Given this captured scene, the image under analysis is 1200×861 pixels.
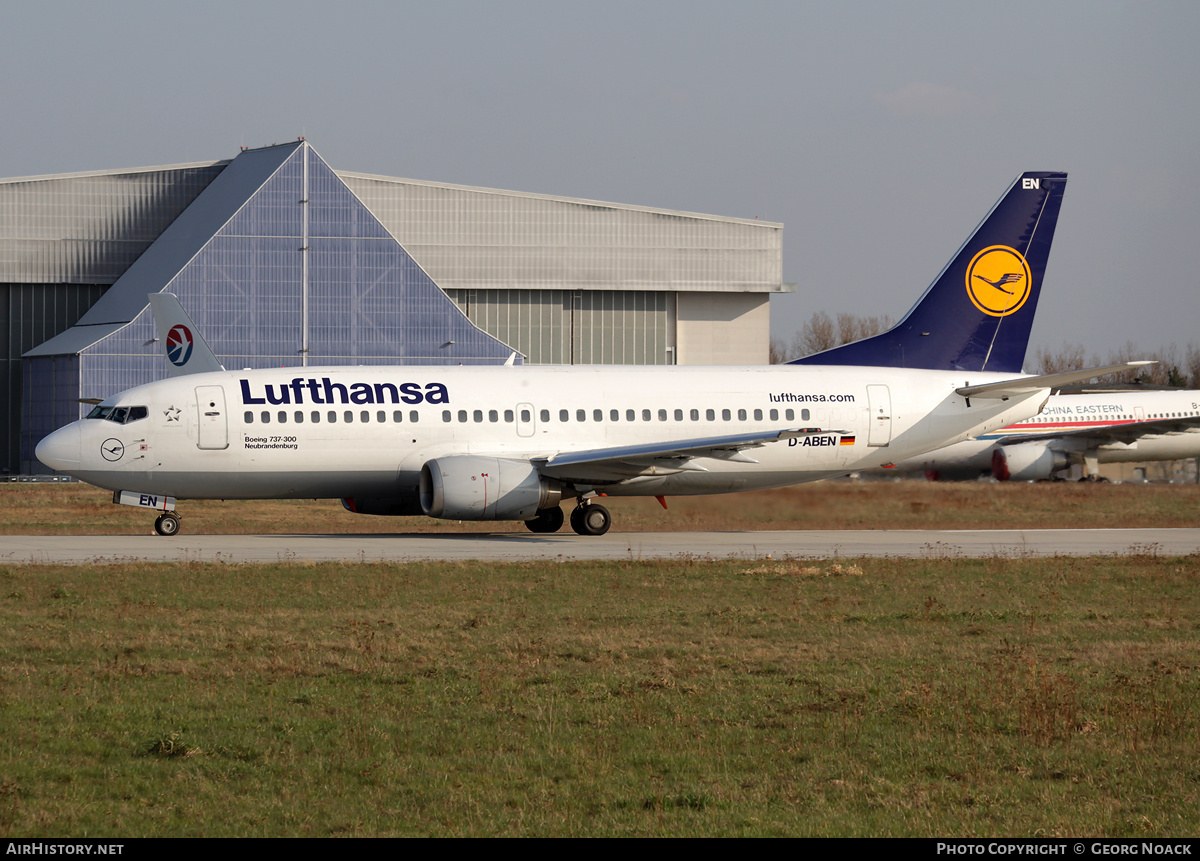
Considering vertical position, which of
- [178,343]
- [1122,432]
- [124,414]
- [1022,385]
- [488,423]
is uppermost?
[178,343]


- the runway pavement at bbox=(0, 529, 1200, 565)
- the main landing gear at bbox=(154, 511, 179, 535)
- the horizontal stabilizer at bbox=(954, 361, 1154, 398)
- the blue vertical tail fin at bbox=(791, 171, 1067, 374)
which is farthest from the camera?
the blue vertical tail fin at bbox=(791, 171, 1067, 374)

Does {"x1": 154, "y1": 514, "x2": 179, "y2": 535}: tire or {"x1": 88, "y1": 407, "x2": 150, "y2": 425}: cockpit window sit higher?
{"x1": 88, "y1": 407, "x2": 150, "y2": 425}: cockpit window

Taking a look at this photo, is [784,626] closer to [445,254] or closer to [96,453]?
[96,453]

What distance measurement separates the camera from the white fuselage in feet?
91.5

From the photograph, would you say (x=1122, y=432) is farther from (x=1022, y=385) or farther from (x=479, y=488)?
(x=479, y=488)

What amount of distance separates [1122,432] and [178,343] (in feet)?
128

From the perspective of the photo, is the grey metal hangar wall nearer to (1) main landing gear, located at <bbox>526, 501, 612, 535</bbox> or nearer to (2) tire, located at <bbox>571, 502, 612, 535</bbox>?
(1) main landing gear, located at <bbox>526, 501, 612, 535</bbox>

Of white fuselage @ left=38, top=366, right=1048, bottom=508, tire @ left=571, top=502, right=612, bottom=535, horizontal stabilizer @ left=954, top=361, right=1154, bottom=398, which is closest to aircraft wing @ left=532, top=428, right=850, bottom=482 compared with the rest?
white fuselage @ left=38, top=366, right=1048, bottom=508

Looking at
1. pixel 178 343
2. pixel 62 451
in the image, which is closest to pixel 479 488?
pixel 62 451

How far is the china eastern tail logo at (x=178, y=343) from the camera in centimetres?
5481

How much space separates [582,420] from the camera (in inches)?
1176

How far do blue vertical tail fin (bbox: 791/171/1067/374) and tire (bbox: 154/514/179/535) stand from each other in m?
15.8

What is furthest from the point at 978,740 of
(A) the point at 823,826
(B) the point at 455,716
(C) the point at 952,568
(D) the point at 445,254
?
(D) the point at 445,254
